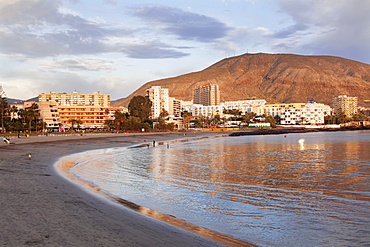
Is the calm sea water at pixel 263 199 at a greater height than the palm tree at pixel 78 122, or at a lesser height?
lesser

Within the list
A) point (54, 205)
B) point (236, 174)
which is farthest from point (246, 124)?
point (54, 205)

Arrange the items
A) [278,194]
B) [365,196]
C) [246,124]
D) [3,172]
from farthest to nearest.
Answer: [246,124] < [3,172] < [278,194] < [365,196]

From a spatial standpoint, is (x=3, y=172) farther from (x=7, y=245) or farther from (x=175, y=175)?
(x=7, y=245)

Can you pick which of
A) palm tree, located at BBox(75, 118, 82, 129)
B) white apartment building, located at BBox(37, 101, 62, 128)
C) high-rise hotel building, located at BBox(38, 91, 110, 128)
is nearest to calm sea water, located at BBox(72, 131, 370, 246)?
palm tree, located at BBox(75, 118, 82, 129)

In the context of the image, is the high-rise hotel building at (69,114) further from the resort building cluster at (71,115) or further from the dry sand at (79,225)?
the dry sand at (79,225)

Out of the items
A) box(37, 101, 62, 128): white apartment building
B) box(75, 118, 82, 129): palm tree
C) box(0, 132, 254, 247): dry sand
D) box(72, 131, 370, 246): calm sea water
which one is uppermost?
box(37, 101, 62, 128): white apartment building

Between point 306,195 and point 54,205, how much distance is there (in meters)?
10.4

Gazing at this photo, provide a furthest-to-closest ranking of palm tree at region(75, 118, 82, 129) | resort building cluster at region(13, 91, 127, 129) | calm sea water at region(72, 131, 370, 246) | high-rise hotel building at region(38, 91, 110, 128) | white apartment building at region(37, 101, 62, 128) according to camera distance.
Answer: high-rise hotel building at region(38, 91, 110, 128)
resort building cluster at region(13, 91, 127, 129)
white apartment building at region(37, 101, 62, 128)
palm tree at region(75, 118, 82, 129)
calm sea water at region(72, 131, 370, 246)

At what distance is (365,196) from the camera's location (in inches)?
548

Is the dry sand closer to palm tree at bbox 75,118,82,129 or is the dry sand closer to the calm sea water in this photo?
the calm sea water

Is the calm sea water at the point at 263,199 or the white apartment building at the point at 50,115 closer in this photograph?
the calm sea water at the point at 263,199

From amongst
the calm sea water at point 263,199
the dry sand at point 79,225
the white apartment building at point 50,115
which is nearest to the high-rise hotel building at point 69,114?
the white apartment building at point 50,115

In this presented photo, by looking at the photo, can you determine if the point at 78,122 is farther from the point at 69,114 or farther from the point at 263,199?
the point at 263,199

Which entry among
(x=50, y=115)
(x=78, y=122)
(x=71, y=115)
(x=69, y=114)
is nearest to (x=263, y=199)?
(x=78, y=122)
